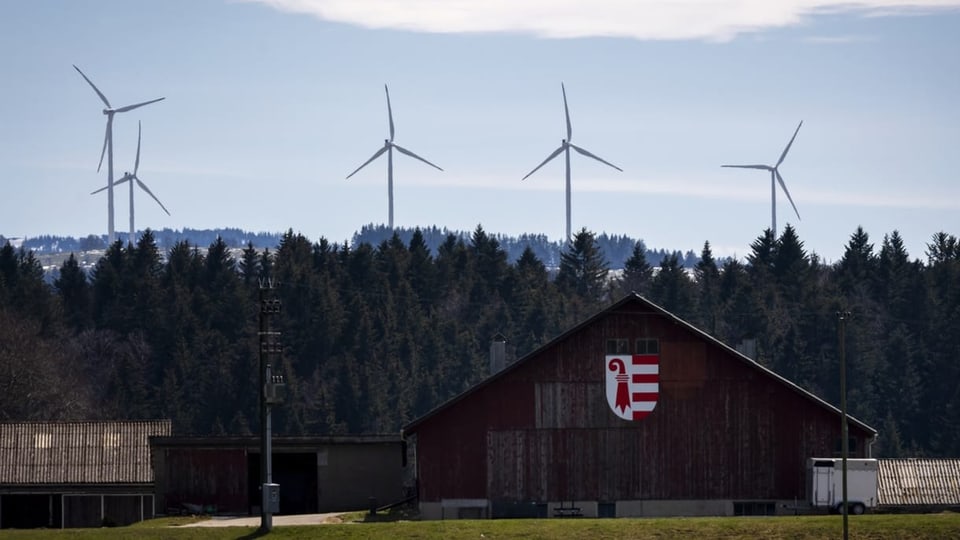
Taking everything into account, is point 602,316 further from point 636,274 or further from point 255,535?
point 636,274

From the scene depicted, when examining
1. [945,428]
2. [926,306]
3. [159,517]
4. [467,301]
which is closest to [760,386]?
[159,517]

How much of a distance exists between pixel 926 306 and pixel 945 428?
19613mm

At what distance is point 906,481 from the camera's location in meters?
72.1

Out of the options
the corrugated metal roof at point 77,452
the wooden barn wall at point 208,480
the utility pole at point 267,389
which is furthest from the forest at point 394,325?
the utility pole at point 267,389

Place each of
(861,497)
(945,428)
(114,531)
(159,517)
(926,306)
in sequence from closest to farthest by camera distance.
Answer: (114,531), (861,497), (159,517), (945,428), (926,306)

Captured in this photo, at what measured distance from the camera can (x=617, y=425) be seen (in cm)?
7312

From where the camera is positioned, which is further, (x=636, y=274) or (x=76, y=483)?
(x=636, y=274)

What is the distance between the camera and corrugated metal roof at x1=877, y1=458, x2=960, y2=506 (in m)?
71.2

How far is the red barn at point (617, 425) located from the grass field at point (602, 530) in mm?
8103

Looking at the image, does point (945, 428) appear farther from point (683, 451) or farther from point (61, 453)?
point (61, 453)

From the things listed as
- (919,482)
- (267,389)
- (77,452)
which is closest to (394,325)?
(77,452)

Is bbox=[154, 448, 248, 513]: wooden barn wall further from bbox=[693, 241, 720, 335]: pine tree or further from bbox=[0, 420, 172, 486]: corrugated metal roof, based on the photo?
bbox=[693, 241, 720, 335]: pine tree

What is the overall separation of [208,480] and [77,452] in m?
5.69

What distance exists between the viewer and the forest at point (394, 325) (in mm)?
137375
